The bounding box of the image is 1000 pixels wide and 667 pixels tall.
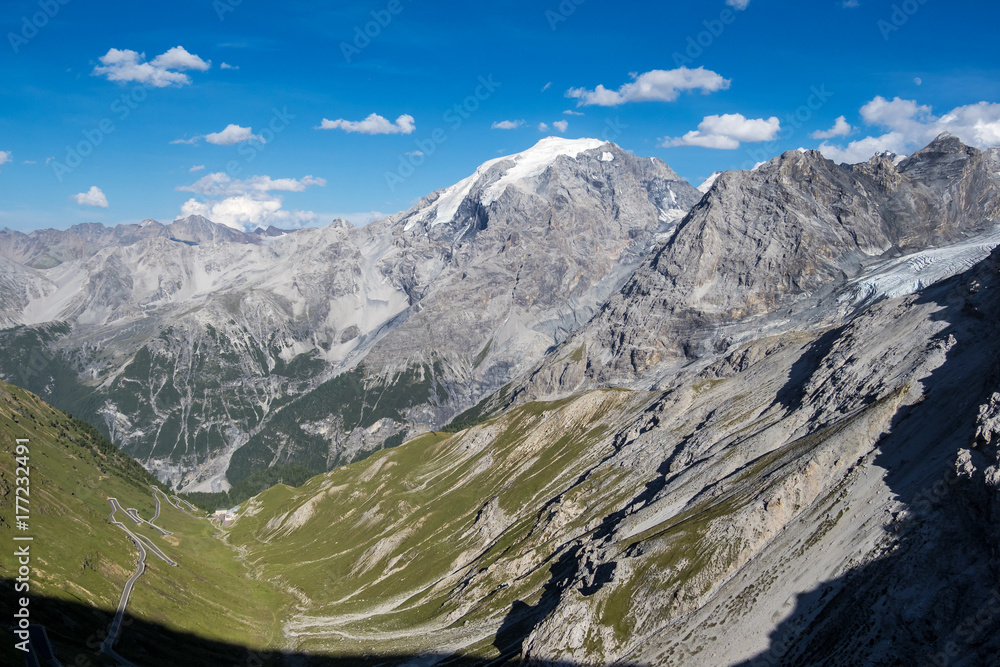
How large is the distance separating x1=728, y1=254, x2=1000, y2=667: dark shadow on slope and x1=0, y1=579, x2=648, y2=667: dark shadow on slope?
32449mm

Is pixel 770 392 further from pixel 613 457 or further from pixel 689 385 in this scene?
pixel 613 457

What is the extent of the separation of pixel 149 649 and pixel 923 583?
101235mm

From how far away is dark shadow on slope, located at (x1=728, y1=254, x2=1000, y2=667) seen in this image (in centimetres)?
6281

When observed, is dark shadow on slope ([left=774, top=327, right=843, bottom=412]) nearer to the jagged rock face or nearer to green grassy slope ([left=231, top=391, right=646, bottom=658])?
the jagged rock face

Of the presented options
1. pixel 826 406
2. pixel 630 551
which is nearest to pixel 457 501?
pixel 630 551

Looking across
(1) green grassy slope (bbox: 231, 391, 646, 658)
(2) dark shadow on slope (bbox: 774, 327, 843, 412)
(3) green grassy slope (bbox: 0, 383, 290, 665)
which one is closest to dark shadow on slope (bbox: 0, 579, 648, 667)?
(3) green grassy slope (bbox: 0, 383, 290, 665)

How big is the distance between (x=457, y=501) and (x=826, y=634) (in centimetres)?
12342

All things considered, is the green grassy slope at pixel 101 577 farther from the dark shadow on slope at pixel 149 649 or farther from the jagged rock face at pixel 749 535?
the jagged rock face at pixel 749 535

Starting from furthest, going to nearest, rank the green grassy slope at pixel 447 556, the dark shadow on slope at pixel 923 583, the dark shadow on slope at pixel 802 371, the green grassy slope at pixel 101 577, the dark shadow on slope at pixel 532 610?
the dark shadow on slope at pixel 802 371, the green grassy slope at pixel 447 556, the dark shadow on slope at pixel 532 610, the green grassy slope at pixel 101 577, the dark shadow on slope at pixel 923 583

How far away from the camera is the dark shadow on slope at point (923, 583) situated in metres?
62.8

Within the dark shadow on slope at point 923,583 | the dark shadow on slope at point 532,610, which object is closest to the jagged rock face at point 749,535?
the dark shadow on slope at point 923,583

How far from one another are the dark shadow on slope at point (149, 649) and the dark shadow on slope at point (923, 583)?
32.4 m

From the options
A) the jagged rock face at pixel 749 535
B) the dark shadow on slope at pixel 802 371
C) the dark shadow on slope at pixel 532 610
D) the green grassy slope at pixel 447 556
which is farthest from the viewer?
the dark shadow on slope at pixel 802 371

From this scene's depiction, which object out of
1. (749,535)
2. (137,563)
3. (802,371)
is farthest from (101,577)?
(802,371)
